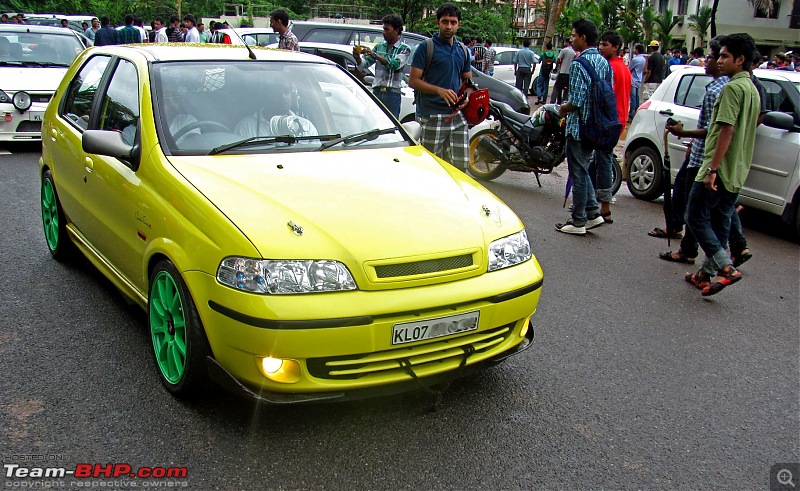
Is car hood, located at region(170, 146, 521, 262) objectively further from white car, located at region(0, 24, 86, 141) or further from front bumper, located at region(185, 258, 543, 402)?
white car, located at region(0, 24, 86, 141)

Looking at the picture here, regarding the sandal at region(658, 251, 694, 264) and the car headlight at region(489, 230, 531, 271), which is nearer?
the car headlight at region(489, 230, 531, 271)

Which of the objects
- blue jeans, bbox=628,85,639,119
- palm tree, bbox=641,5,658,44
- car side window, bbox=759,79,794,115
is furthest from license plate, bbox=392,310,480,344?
palm tree, bbox=641,5,658,44

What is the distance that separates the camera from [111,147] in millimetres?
3703

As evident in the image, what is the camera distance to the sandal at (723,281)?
5383 mm

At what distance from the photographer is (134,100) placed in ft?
13.5

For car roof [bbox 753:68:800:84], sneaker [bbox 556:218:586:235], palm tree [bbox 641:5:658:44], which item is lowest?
sneaker [bbox 556:218:586:235]

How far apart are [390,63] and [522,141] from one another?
1.92 metres

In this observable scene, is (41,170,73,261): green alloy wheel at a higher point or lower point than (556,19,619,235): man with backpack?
lower

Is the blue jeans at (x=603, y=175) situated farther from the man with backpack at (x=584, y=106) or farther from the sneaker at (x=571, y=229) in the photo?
the sneaker at (x=571, y=229)

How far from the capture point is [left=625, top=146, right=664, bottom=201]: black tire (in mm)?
8844

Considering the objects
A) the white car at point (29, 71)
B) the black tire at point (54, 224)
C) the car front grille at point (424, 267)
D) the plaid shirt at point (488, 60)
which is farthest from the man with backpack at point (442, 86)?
the plaid shirt at point (488, 60)

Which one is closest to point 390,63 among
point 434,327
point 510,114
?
point 510,114

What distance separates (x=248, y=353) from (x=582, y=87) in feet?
15.9

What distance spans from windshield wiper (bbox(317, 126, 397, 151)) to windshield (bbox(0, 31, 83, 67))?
7.82 metres
